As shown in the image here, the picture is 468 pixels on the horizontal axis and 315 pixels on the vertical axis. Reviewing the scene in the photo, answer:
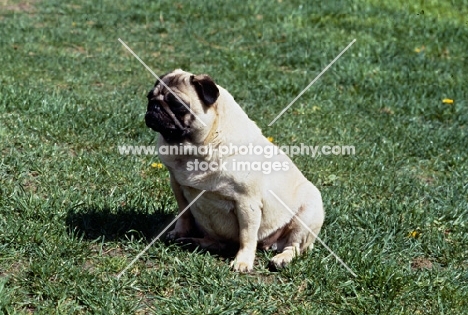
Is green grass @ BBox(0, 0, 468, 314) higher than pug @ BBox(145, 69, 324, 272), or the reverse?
pug @ BBox(145, 69, 324, 272)

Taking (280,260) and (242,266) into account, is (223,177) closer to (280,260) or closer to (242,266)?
(242,266)

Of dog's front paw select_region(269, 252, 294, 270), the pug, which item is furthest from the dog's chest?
dog's front paw select_region(269, 252, 294, 270)

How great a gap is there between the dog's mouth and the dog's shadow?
0.83 m

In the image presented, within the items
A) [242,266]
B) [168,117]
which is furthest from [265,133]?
[168,117]

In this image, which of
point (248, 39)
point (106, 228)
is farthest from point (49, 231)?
point (248, 39)

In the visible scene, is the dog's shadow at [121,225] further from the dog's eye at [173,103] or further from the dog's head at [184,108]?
the dog's eye at [173,103]

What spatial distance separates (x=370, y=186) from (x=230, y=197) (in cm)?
220

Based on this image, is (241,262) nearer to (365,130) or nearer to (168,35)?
(365,130)

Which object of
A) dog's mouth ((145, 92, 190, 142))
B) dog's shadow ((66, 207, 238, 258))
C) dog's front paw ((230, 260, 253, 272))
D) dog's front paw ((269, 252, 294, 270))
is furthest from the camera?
dog's shadow ((66, 207, 238, 258))

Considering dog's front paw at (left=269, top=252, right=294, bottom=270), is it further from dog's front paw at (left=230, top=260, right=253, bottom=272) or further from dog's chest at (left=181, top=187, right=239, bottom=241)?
dog's chest at (left=181, top=187, right=239, bottom=241)

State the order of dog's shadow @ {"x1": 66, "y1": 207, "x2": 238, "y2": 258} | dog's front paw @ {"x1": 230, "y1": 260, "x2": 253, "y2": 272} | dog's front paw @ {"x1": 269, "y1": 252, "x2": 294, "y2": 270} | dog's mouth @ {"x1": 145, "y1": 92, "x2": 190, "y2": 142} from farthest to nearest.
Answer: dog's shadow @ {"x1": 66, "y1": 207, "x2": 238, "y2": 258} → dog's front paw @ {"x1": 269, "y1": 252, "x2": 294, "y2": 270} → dog's front paw @ {"x1": 230, "y1": 260, "x2": 253, "y2": 272} → dog's mouth @ {"x1": 145, "y1": 92, "x2": 190, "y2": 142}

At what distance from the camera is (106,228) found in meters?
4.50

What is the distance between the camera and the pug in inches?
158

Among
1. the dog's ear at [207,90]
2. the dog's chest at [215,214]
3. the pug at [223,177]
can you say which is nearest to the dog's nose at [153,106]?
the pug at [223,177]
